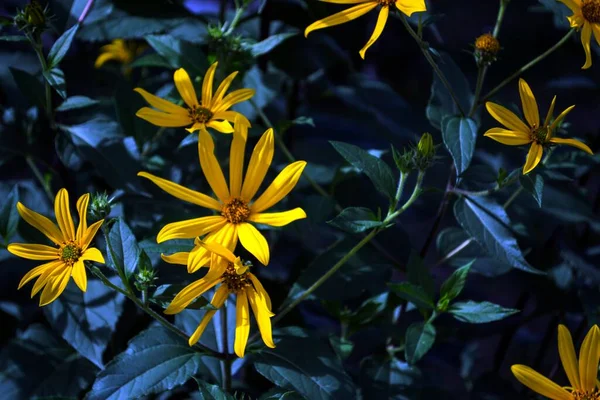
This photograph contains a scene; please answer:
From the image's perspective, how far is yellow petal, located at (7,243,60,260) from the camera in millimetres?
831

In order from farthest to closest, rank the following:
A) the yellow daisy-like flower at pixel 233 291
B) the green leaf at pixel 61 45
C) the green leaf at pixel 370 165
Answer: the green leaf at pixel 61 45
the green leaf at pixel 370 165
the yellow daisy-like flower at pixel 233 291

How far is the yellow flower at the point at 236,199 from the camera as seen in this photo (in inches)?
32.0

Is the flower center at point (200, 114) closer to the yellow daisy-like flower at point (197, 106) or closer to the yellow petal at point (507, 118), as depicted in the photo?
the yellow daisy-like flower at point (197, 106)

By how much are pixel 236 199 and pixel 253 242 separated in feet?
0.31

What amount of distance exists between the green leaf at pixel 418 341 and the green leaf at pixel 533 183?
246mm

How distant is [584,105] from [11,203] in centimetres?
118

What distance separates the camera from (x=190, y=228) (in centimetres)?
82

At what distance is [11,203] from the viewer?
40.4 inches

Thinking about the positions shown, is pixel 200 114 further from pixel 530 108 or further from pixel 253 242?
pixel 530 108

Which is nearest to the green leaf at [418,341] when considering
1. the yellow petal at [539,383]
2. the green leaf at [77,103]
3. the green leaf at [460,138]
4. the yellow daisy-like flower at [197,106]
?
the yellow petal at [539,383]

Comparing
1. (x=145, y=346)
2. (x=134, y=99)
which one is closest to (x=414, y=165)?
(x=145, y=346)

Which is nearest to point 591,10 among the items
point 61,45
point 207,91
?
point 207,91

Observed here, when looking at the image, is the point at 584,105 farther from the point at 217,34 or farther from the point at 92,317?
the point at 92,317

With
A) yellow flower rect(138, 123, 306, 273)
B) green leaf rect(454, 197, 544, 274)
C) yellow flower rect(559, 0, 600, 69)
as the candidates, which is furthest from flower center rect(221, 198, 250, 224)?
yellow flower rect(559, 0, 600, 69)
